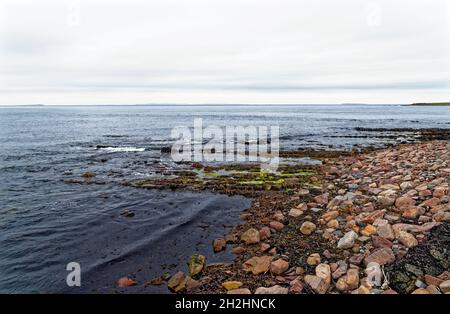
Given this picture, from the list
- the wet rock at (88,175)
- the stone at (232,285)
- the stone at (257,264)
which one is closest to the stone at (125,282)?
the stone at (232,285)

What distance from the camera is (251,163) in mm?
21750

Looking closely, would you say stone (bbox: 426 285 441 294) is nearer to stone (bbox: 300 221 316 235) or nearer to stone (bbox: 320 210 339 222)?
stone (bbox: 300 221 316 235)

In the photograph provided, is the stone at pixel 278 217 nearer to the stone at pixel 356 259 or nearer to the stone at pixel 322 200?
the stone at pixel 322 200

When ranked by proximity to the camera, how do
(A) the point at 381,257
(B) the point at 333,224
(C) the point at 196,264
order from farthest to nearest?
(B) the point at 333,224
(C) the point at 196,264
(A) the point at 381,257

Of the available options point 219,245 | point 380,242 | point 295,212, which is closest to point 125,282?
point 219,245

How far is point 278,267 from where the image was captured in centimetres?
714

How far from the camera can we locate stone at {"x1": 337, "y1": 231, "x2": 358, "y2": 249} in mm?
7637

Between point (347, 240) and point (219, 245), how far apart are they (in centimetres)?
353

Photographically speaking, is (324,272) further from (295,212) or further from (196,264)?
(295,212)

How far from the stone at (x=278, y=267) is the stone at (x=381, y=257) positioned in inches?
70.6
